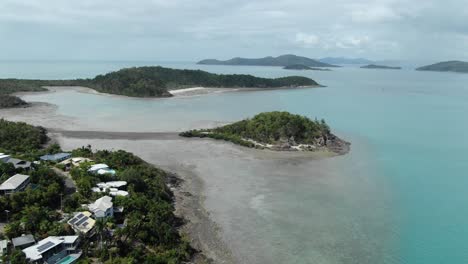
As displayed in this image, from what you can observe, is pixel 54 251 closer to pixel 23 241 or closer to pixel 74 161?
pixel 23 241

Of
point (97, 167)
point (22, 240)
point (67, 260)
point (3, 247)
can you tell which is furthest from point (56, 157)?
point (67, 260)

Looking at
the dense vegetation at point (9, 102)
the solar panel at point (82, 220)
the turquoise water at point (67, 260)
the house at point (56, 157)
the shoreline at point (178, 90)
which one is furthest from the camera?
the shoreline at point (178, 90)

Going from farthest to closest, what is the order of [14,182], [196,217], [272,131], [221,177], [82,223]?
[272,131] < [221,177] < [196,217] < [14,182] < [82,223]

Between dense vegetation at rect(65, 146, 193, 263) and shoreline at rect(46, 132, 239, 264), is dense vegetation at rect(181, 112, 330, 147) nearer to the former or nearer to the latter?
shoreline at rect(46, 132, 239, 264)

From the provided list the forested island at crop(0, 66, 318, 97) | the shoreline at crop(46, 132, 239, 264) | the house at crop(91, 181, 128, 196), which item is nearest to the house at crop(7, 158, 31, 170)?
the house at crop(91, 181, 128, 196)

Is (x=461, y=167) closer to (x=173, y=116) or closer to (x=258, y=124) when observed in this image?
(x=258, y=124)

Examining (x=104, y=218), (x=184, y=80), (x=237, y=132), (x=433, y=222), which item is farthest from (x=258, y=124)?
(x=184, y=80)

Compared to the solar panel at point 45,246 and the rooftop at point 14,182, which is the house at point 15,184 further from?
the solar panel at point 45,246

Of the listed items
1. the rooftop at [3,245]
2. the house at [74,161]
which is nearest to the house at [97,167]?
the house at [74,161]
